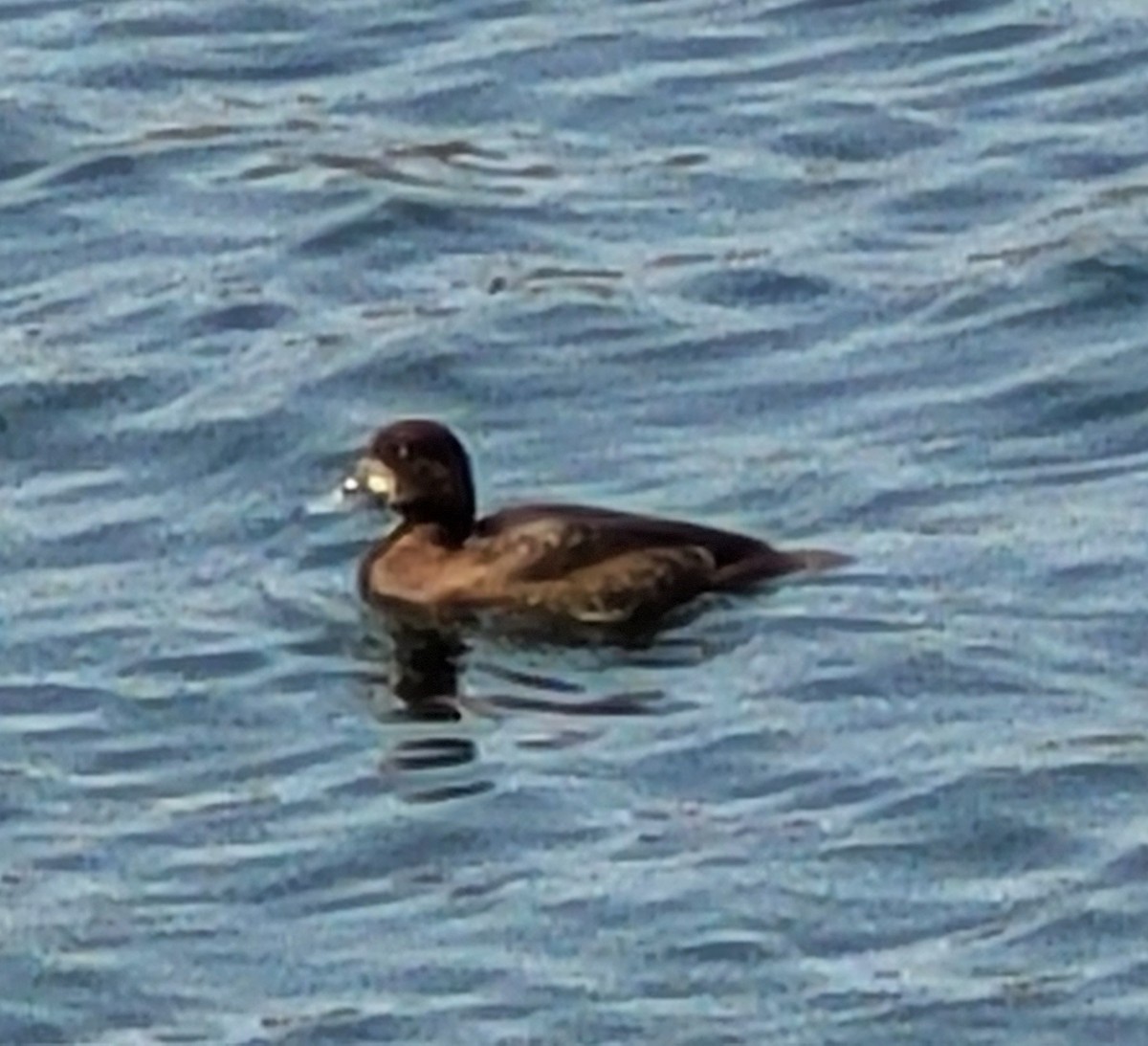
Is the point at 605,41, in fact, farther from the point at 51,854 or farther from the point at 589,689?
the point at 51,854

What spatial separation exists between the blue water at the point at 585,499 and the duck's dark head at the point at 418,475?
25 cm

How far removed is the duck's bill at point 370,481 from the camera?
17.7 m

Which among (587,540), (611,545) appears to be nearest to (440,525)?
(587,540)

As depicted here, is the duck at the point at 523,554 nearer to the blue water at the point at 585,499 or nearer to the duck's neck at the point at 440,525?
the duck's neck at the point at 440,525

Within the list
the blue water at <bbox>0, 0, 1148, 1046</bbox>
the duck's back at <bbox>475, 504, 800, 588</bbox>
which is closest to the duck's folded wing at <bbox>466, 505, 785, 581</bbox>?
the duck's back at <bbox>475, 504, 800, 588</bbox>

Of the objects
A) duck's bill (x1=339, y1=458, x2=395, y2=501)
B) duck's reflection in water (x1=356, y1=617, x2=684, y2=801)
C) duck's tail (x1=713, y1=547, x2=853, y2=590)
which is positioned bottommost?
duck's reflection in water (x1=356, y1=617, x2=684, y2=801)

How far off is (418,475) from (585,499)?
508mm

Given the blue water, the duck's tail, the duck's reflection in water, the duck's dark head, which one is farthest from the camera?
the duck's dark head

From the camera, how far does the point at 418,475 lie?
58.0ft

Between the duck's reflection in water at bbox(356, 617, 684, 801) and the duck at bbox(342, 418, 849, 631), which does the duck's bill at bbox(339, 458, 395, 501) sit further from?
the duck's reflection in water at bbox(356, 617, 684, 801)

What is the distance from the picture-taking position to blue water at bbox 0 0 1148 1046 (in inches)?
569

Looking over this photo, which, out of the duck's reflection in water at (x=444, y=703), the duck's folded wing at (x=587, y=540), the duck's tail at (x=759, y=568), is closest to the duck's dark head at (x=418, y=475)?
the duck's folded wing at (x=587, y=540)

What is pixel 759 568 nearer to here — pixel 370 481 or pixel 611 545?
pixel 611 545

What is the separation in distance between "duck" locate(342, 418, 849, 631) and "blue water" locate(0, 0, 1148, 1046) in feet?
0.43
